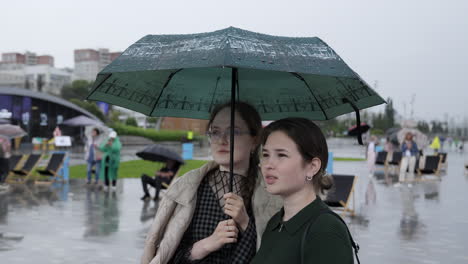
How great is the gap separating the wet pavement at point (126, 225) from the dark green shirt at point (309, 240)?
17.1 ft

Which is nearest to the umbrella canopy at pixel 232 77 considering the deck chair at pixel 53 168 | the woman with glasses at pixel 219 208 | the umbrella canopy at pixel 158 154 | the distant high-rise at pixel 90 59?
the woman with glasses at pixel 219 208

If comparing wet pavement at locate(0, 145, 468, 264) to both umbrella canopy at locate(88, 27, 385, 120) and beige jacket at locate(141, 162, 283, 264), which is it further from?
beige jacket at locate(141, 162, 283, 264)

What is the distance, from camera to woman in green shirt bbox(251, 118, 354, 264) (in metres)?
1.85

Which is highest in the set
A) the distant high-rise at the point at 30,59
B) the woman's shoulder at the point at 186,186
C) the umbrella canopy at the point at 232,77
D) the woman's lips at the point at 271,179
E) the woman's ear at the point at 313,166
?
the distant high-rise at the point at 30,59

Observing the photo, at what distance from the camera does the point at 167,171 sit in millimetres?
12305

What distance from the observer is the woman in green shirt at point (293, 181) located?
1.85 meters

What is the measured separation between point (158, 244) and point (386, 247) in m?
5.95

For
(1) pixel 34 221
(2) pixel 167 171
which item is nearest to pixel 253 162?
(1) pixel 34 221

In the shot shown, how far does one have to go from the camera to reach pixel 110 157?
45.6 ft

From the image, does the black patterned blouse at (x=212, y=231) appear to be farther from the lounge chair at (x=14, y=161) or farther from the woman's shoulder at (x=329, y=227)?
the lounge chair at (x=14, y=161)

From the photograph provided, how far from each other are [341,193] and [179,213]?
26.7 ft

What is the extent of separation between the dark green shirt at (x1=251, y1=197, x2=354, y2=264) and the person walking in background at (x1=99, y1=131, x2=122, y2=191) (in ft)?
39.5

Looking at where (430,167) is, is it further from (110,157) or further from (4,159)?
(4,159)

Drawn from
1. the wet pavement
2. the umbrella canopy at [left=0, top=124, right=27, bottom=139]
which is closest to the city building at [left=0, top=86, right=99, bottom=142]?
the umbrella canopy at [left=0, top=124, right=27, bottom=139]
